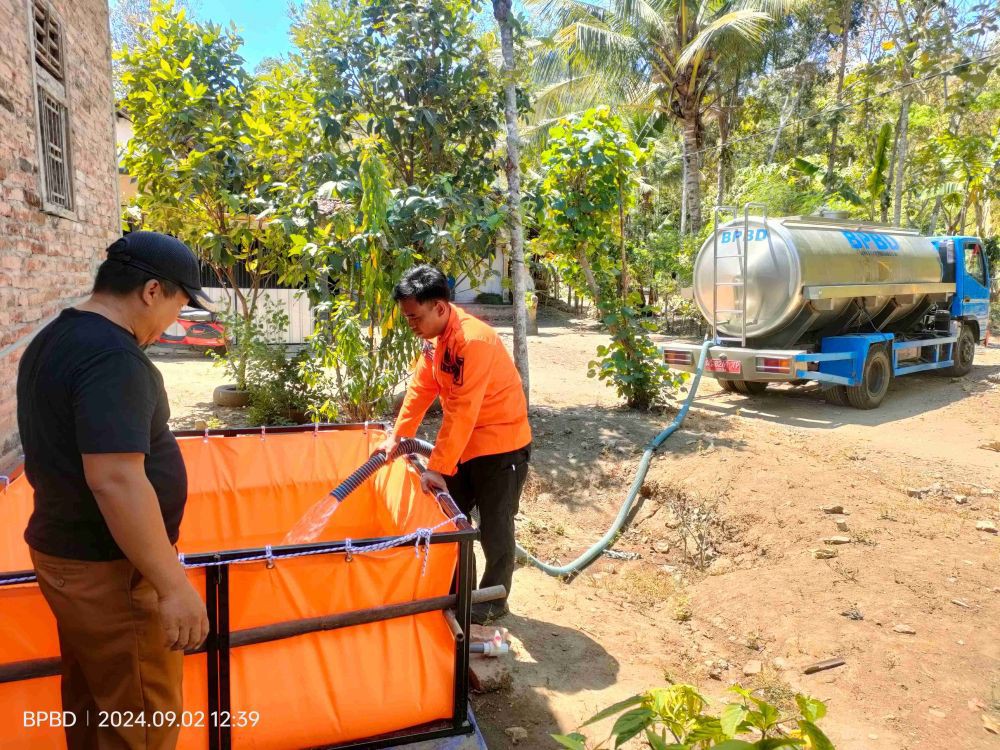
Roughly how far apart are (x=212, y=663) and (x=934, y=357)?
11.4 meters

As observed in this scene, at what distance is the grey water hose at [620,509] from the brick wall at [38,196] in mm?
2226

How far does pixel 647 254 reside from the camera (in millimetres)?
15789

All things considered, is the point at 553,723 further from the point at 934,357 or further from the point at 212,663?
the point at 934,357

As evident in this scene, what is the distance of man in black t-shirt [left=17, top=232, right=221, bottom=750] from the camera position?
165 cm

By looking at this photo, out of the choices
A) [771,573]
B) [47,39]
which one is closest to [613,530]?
[771,573]

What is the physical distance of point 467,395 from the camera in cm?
330

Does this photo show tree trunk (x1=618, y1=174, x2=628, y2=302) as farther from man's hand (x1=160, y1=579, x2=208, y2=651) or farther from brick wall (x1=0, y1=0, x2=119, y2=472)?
man's hand (x1=160, y1=579, x2=208, y2=651)

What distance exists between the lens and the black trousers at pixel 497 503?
360cm

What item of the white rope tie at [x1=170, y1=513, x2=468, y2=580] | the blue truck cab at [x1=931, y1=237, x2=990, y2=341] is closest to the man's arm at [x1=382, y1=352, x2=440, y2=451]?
the white rope tie at [x1=170, y1=513, x2=468, y2=580]

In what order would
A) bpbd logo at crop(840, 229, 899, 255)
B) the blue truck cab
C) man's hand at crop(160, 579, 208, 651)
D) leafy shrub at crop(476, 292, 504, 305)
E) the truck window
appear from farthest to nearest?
1. leafy shrub at crop(476, 292, 504, 305)
2. the truck window
3. the blue truck cab
4. bpbd logo at crop(840, 229, 899, 255)
5. man's hand at crop(160, 579, 208, 651)

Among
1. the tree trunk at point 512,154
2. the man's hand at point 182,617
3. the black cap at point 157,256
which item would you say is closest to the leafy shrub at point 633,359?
the tree trunk at point 512,154

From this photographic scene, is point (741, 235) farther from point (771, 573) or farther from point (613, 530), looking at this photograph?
point (771, 573)

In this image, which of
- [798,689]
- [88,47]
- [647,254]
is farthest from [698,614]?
[647,254]

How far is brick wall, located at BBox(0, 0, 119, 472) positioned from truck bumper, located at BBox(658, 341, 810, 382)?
19.7 feet
